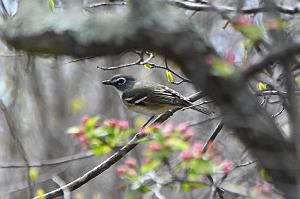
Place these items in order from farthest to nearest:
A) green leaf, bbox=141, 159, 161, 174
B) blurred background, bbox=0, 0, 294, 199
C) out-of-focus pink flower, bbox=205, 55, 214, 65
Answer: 1. blurred background, bbox=0, 0, 294, 199
2. green leaf, bbox=141, 159, 161, 174
3. out-of-focus pink flower, bbox=205, 55, 214, 65

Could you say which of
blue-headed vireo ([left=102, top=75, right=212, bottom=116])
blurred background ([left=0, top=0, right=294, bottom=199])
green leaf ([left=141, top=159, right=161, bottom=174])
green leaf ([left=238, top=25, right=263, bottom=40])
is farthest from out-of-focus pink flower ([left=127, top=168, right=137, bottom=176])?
blurred background ([left=0, top=0, right=294, bottom=199])

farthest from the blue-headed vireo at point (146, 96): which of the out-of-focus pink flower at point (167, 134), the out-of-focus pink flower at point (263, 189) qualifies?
the out-of-focus pink flower at point (167, 134)

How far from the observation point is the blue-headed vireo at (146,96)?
18.5ft

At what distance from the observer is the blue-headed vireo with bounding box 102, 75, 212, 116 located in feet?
18.5

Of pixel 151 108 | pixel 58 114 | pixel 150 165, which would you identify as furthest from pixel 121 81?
pixel 58 114

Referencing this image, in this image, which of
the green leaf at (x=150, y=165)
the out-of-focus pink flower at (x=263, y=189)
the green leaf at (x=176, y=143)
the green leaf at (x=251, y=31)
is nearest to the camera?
the green leaf at (x=251, y=31)

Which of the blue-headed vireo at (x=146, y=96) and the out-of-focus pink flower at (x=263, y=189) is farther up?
the out-of-focus pink flower at (x=263, y=189)

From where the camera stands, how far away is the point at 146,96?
20.0ft

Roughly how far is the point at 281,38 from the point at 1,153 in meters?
8.34

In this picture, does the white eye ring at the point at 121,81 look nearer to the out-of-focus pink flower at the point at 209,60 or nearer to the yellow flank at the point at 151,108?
the yellow flank at the point at 151,108

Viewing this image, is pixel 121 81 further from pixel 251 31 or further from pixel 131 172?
pixel 251 31

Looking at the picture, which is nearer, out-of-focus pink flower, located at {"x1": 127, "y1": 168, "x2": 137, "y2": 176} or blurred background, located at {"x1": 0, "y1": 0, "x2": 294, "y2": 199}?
out-of-focus pink flower, located at {"x1": 127, "y1": 168, "x2": 137, "y2": 176}

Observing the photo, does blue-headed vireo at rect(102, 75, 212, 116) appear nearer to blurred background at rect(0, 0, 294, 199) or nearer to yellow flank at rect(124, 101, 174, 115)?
yellow flank at rect(124, 101, 174, 115)

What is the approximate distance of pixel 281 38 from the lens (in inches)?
78.5
